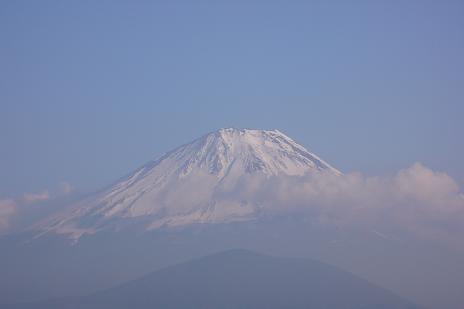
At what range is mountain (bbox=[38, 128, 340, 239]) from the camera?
65.2 meters

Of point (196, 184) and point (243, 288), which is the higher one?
point (196, 184)

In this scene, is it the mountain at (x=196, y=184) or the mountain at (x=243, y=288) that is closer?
the mountain at (x=243, y=288)

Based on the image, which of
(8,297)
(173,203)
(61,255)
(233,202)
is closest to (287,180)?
(233,202)

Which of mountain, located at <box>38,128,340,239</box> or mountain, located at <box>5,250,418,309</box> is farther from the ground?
mountain, located at <box>38,128,340,239</box>

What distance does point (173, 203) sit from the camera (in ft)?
216

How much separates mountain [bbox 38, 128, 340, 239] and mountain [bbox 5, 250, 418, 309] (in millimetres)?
6756

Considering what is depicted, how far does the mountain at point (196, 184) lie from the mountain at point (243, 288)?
6.76 metres

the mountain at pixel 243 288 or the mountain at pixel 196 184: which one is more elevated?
the mountain at pixel 196 184

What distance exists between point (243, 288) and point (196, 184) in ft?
47.6

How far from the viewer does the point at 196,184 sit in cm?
6775

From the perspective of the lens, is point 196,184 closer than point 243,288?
No

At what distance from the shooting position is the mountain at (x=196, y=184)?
65250mm

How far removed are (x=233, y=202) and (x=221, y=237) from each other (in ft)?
15.8

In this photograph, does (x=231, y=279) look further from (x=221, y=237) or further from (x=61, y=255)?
(x=61, y=255)
